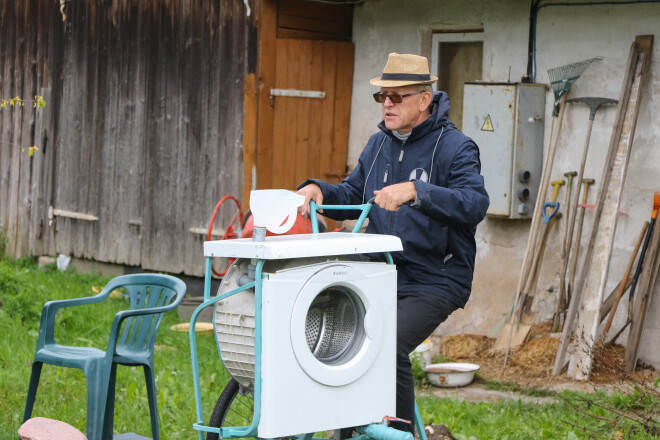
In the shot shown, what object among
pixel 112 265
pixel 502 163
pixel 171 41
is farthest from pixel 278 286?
pixel 112 265

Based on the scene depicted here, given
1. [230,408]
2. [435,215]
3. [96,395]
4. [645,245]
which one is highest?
[435,215]

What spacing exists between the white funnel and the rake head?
4427 mm

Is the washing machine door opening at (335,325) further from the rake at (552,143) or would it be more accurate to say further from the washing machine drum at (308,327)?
the rake at (552,143)

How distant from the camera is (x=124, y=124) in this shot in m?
11.4

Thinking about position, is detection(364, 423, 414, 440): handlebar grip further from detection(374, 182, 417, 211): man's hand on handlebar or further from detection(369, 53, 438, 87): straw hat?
detection(369, 53, 438, 87): straw hat

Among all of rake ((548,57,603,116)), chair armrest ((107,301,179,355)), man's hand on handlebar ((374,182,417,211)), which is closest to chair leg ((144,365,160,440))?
chair armrest ((107,301,179,355))

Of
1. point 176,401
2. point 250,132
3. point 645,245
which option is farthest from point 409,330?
point 250,132

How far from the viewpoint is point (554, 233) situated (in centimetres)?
830

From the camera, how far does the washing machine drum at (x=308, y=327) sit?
376cm

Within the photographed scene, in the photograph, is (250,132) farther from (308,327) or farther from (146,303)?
(308,327)

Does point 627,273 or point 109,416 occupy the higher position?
point 627,273

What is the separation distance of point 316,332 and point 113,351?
1482 mm

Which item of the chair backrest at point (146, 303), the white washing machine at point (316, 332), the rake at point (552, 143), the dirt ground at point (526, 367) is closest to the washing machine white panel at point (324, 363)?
the white washing machine at point (316, 332)

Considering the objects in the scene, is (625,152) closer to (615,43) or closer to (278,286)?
(615,43)
